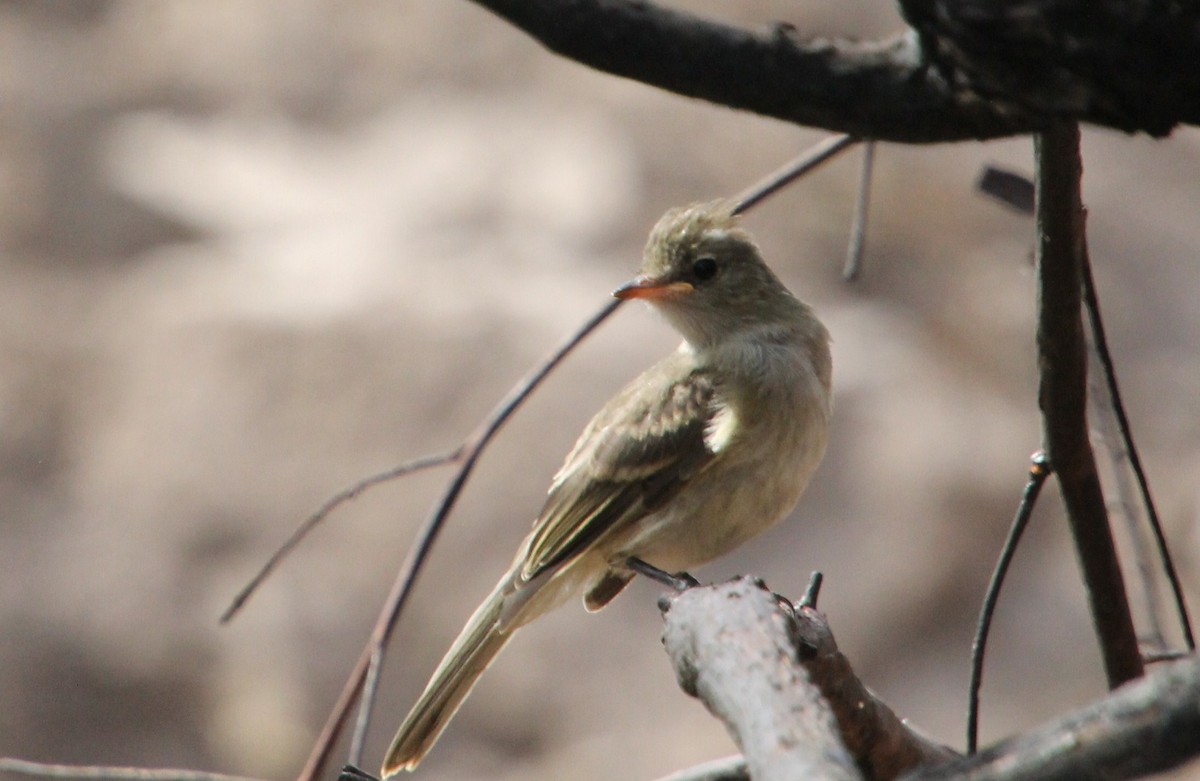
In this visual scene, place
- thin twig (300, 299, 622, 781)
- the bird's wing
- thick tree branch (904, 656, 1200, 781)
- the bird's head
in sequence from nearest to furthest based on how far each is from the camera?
thick tree branch (904, 656, 1200, 781) < thin twig (300, 299, 622, 781) < the bird's wing < the bird's head

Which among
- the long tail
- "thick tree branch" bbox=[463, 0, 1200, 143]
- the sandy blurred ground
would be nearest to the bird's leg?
the long tail

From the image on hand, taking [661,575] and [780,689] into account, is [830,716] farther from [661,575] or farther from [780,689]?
[661,575]

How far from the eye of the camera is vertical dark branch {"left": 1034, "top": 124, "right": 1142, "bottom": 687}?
308 cm

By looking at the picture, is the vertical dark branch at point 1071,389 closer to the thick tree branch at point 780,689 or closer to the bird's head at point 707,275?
the thick tree branch at point 780,689

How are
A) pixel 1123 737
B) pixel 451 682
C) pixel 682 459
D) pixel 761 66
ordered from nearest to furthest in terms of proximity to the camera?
1. pixel 1123 737
2. pixel 761 66
3. pixel 451 682
4. pixel 682 459

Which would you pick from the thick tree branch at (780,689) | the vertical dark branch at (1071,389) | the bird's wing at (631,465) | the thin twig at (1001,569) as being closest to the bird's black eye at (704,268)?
the bird's wing at (631,465)

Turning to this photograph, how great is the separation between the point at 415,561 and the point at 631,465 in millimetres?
1524

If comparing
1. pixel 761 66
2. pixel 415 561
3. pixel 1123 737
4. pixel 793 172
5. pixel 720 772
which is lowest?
pixel 1123 737

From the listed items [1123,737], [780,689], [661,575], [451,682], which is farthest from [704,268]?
[1123,737]

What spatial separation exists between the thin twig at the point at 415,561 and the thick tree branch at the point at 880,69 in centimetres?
170

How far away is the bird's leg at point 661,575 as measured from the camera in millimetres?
4375

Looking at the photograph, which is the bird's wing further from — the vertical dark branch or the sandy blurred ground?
the sandy blurred ground

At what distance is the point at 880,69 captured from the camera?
79.9 inches

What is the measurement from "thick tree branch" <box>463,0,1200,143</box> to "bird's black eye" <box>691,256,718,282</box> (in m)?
3.31
